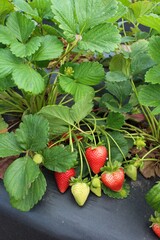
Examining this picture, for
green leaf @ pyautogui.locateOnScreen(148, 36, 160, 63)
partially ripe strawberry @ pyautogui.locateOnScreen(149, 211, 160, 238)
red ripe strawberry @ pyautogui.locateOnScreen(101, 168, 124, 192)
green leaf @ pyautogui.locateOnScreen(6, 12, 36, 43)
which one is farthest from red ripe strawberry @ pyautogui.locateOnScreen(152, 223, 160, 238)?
green leaf @ pyautogui.locateOnScreen(6, 12, 36, 43)

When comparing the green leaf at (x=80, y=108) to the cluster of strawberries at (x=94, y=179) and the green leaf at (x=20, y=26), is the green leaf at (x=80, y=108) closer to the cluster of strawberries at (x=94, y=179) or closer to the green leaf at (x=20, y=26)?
the cluster of strawberries at (x=94, y=179)

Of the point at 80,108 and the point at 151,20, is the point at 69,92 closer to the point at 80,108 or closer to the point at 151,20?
the point at 80,108

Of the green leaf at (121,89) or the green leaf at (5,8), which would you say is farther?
the green leaf at (121,89)

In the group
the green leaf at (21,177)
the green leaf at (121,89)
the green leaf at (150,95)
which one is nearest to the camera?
the green leaf at (21,177)

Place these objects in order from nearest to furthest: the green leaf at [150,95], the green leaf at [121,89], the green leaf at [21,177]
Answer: the green leaf at [21,177], the green leaf at [150,95], the green leaf at [121,89]

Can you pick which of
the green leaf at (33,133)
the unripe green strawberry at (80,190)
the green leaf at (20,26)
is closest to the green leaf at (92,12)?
the green leaf at (20,26)

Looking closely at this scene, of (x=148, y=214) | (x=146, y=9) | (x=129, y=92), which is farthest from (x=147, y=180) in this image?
(x=146, y=9)

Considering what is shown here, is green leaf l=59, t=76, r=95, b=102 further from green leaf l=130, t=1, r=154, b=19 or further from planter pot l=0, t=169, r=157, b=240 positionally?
green leaf l=130, t=1, r=154, b=19
